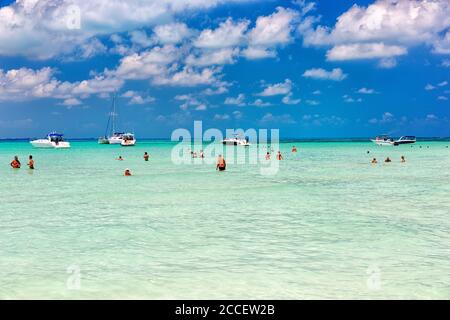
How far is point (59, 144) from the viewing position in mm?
98500

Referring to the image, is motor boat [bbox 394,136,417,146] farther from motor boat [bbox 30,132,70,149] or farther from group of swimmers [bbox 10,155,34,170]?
group of swimmers [bbox 10,155,34,170]

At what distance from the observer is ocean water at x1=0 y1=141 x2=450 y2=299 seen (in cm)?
936

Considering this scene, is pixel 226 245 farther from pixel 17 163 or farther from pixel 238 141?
pixel 238 141

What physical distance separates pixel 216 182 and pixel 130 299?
889 inches

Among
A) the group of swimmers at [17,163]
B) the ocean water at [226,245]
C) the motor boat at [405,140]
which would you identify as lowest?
the ocean water at [226,245]

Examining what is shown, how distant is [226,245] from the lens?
506 inches

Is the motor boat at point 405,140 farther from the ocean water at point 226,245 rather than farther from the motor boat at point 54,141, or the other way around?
the ocean water at point 226,245

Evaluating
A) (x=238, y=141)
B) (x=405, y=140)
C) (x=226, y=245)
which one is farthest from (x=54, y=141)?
(x=226, y=245)

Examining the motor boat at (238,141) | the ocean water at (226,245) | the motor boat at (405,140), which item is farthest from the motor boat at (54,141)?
the motor boat at (405,140)

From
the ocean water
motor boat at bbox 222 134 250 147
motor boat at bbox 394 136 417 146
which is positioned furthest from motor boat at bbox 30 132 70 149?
motor boat at bbox 394 136 417 146

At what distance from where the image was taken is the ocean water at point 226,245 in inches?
368
